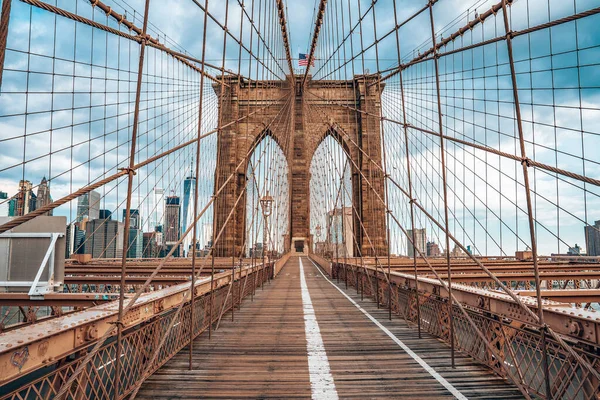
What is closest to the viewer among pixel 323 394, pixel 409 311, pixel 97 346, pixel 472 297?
pixel 97 346

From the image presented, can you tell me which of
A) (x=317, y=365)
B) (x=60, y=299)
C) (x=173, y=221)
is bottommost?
(x=317, y=365)

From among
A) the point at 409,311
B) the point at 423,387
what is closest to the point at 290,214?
the point at 409,311

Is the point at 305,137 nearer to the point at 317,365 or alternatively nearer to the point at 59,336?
the point at 317,365

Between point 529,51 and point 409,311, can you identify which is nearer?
point 409,311

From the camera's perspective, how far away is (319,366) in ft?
12.1

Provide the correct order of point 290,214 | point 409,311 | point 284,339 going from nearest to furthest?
point 284,339
point 409,311
point 290,214

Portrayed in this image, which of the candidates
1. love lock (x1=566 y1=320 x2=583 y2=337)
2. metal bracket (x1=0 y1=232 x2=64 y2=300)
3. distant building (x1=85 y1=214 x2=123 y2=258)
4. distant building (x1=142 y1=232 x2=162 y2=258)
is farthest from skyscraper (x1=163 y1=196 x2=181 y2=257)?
love lock (x1=566 y1=320 x2=583 y2=337)

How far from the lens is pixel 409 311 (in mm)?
6023

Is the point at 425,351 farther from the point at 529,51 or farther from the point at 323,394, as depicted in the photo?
the point at 529,51

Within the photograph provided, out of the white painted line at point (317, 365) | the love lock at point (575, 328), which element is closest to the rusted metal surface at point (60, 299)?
the white painted line at point (317, 365)

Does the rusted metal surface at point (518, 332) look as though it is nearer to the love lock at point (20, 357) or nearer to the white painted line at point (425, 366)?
the white painted line at point (425, 366)

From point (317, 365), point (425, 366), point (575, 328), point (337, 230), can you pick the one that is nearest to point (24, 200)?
point (317, 365)

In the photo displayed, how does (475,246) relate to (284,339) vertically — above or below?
above

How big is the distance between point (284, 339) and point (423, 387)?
2100 millimetres
